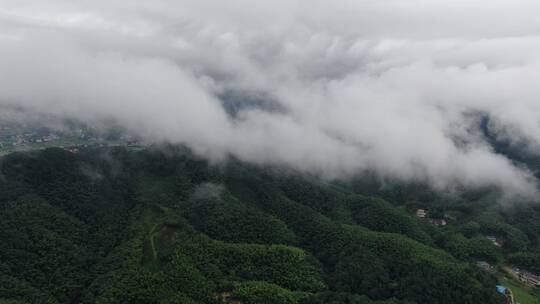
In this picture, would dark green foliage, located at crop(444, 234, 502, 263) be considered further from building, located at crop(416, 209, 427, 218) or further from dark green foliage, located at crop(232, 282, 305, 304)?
dark green foliage, located at crop(232, 282, 305, 304)

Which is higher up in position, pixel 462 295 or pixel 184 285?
pixel 462 295

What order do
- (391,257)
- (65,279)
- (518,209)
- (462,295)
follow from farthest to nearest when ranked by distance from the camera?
1. (518,209)
2. (391,257)
3. (65,279)
4. (462,295)

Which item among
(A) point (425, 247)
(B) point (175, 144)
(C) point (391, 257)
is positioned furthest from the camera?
(B) point (175, 144)

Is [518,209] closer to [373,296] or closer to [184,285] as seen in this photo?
[373,296]

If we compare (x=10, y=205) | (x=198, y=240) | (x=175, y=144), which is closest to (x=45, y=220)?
(x=10, y=205)

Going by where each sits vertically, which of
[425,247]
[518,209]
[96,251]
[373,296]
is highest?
[518,209]

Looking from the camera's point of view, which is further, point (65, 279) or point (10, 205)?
point (10, 205)

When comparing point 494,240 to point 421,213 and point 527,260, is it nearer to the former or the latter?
point 527,260

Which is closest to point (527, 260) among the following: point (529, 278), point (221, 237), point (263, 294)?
point (529, 278)

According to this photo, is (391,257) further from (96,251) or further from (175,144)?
(175,144)
